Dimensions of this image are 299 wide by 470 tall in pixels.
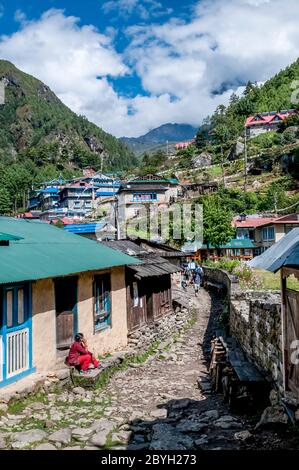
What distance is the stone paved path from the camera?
23.7 ft

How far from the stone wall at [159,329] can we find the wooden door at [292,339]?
27.0 feet

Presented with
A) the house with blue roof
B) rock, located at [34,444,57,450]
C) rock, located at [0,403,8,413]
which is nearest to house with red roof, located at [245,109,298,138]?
the house with blue roof

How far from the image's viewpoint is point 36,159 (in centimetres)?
14150

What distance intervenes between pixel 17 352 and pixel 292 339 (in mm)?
5884

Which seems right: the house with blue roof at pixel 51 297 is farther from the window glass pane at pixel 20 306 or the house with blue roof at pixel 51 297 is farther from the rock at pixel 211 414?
the rock at pixel 211 414

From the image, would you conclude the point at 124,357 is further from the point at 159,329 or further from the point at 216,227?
the point at 216,227

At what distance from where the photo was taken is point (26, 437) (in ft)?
23.8

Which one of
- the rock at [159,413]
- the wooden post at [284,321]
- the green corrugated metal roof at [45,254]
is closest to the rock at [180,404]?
the rock at [159,413]

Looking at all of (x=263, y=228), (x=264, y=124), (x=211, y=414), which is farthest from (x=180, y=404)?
(x=264, y=124)

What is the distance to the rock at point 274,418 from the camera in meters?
6.90

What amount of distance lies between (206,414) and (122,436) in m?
2.16

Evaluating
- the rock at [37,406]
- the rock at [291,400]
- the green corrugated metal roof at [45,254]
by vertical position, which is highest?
the green corrugated metal roof at [45,254]

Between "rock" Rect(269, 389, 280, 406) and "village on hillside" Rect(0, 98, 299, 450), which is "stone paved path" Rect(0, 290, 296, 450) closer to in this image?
"village on hillside" Rect(0, 98, 299, 450)

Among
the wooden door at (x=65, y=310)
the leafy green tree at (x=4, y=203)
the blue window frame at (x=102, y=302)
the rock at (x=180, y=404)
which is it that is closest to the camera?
the rock at (x=180, y=404)
